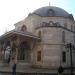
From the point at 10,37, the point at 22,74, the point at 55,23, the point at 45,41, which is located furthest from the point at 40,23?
the point at 22,74

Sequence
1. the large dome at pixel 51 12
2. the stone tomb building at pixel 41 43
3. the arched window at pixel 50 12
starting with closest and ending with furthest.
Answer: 1. the stone tomb building at pixel 41 43
2. the arched window at pixel 50 12
3. the large dome at pixel 51 12

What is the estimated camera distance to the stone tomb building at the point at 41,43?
27.0 metres

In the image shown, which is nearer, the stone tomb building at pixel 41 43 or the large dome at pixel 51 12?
the stone tomb building at pixel 41 43

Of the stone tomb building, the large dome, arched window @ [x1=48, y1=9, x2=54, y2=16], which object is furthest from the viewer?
the large dome

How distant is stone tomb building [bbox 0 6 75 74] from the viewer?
27.0 meters

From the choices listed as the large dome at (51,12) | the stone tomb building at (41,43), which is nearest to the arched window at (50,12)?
the large dome at (51,12)

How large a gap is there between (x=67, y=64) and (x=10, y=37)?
392 inches

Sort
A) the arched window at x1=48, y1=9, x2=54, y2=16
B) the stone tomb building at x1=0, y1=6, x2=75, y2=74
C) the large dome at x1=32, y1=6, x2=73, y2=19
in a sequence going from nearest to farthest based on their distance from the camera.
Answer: the stone tomb building at x1=0, y1=6, x2=75, y2=74, the arched window at x1=48, y1=9, x2=54, y2=16, the large dome at x1=32, y1=6, x2=73, y2=19

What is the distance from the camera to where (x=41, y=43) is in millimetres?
28531

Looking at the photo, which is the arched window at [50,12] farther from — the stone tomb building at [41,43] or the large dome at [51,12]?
→ the stone tomb building at [41,43]

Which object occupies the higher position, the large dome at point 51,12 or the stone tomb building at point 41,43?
the large dome at point 51,12

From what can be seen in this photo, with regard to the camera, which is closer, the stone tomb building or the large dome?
the stone tomb building

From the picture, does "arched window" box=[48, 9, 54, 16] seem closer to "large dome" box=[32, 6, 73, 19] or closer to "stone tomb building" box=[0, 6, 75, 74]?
"large dome" box=[32, 6, 73, 19]

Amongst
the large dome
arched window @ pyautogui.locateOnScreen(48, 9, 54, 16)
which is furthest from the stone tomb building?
the large dome
